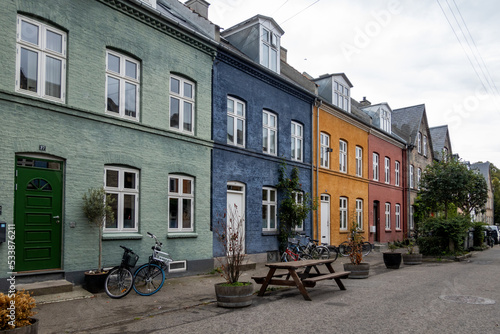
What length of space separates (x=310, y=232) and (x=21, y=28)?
1406 centimetres

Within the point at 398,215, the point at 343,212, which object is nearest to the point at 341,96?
the point at 343,212

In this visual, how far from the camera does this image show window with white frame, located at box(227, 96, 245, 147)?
15.6m

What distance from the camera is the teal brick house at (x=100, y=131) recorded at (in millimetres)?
9492

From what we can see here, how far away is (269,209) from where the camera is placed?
17281 millimetres

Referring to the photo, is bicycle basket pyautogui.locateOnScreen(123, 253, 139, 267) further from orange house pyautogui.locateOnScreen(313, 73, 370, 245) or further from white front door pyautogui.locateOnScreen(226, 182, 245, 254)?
orange house pyautogui.locateOnScreen(313, 73, 370, 245)

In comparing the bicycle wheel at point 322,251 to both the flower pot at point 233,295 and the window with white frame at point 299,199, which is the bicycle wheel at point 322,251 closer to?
the window with white frame at point 299,199

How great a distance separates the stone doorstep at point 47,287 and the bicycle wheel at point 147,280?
1.42 meters

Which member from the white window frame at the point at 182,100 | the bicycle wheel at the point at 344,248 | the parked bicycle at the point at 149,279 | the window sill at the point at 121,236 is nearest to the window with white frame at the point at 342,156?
the bicycle wheel at the point at 344,248

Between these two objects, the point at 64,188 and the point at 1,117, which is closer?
the point at 1,117

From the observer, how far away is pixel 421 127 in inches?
1378

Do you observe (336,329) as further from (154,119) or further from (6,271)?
(154,119)

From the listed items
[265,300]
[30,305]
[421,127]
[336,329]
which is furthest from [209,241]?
[421,127]

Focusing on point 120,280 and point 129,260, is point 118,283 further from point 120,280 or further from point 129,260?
point 129,260

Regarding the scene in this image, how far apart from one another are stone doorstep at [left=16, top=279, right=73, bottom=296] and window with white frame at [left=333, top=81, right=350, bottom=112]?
17195 mm
